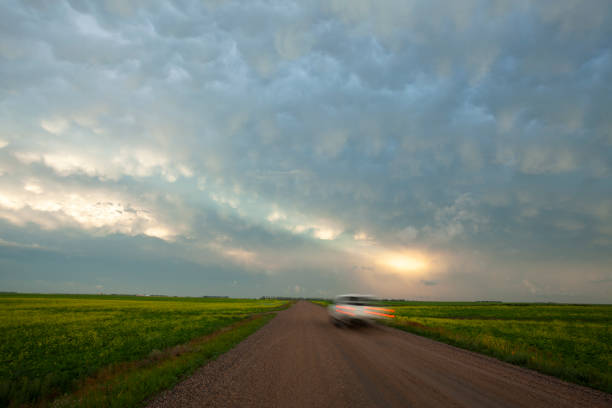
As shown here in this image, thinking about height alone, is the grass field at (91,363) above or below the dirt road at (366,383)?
below

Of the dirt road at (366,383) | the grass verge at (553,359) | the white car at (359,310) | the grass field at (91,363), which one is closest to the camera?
the dirt road at (366,383)

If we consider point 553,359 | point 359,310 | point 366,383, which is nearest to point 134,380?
point 366,383

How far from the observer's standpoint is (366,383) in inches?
270

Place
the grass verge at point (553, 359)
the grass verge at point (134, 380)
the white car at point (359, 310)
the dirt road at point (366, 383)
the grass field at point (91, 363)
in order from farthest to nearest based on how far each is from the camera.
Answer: the white car at point (359, 310) → the grass verge at point (553, 359) → the grass field at point (91, 363) → the grass verge at point (134, 380) → the dirt road at point (366, 383)

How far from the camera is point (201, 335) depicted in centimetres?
1775

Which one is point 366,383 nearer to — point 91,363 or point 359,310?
point 91,363

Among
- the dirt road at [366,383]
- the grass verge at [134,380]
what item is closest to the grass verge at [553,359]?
the dirt road at [366,383]

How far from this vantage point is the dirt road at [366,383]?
5.77 metres

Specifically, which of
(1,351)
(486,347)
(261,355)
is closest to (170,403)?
(261,355)

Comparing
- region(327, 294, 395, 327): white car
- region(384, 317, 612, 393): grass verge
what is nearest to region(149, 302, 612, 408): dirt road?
region(384, 317, 612, 393): grass verge

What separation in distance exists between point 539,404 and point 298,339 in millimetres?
10048

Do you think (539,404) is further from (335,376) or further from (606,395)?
(335,376)

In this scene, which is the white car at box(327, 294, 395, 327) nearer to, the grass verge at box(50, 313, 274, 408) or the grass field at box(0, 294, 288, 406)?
the grass field at box(0, 294, 288, 406)

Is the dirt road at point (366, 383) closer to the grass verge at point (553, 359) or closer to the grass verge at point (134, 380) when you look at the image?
the grass verge at point (134, 380)
